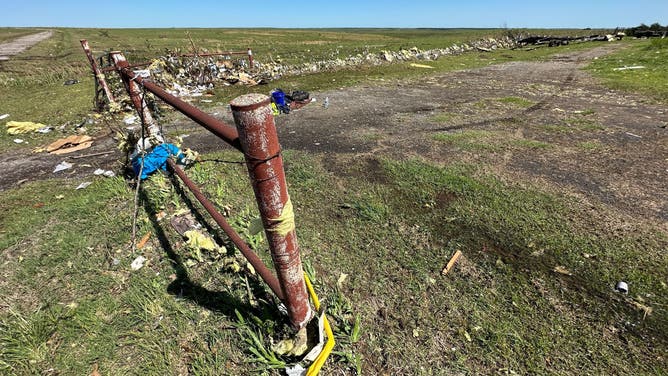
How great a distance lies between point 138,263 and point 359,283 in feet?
6.53

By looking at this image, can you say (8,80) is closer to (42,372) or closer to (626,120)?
(42,372)

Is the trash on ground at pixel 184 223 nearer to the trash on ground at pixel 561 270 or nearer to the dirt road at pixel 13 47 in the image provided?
the trash on ground at pixel 561 270

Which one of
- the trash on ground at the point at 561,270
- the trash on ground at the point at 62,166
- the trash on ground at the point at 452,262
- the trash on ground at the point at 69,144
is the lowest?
the trash on ground at the point at 69,144

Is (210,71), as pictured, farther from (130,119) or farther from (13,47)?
(13,47)

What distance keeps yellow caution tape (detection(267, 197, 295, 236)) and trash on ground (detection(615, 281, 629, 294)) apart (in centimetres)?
274

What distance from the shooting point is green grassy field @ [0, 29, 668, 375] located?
6.61ft

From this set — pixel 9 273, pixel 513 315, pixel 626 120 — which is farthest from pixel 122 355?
pixel 626 120

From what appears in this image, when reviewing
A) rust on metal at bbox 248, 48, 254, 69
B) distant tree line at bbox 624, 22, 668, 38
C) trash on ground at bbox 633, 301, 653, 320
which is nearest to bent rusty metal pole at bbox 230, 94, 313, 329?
trash on ground at bbox 633, 301, 653, 320

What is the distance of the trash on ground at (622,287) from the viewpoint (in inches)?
95.9

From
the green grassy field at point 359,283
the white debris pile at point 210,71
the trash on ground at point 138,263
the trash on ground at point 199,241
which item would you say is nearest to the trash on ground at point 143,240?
the green grassy field at point 359,283

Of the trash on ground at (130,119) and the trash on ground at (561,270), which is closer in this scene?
the trash on ground at (561,270)

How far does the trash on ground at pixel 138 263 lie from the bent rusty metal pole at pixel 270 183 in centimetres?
179

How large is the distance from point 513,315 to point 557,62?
1756cm

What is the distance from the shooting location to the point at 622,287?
Answer: 8.04 ft
